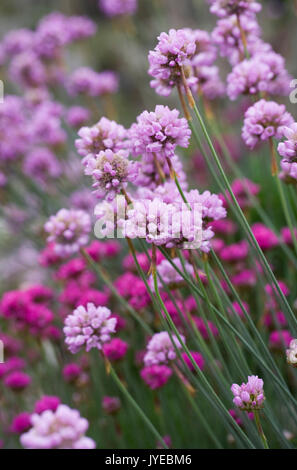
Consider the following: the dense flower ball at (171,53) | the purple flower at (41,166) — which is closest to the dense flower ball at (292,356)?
the dense flower ball at (171,53)

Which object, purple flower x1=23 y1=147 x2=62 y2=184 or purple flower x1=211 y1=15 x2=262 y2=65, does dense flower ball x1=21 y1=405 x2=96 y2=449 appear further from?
purple flower x1=23 y1=147 x2=62 y2=184

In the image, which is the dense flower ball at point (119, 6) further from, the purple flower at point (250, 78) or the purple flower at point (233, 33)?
the purple flower at point (250, 78)

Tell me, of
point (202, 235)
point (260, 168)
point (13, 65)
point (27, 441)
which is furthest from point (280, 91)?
point (27, 441)

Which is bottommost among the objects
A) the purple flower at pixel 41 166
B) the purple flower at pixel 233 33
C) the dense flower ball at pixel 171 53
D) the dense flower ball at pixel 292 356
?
the dense flower ball at pixel 292 356

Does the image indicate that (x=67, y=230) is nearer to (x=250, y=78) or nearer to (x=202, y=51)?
(x=250, y=78)

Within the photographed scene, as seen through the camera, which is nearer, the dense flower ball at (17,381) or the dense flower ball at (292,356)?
the dense flower ball at (292,356)

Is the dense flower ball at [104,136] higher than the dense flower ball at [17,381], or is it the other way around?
the dense flower ball at [104,136]

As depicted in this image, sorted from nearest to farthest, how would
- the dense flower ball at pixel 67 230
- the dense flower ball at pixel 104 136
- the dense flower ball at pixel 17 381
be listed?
the dense flower ball at pixel 104 136
the dense flower ball at pixel 67 230
the dense flower ball at pixel 17 381
